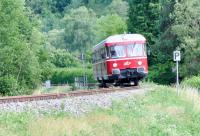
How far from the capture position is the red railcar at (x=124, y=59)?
3014 centimetres

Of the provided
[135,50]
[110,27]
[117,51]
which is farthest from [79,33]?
[117,51]

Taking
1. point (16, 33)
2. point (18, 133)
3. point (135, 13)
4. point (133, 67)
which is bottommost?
point (18, 133)

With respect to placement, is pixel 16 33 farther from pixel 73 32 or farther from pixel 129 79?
pixel 73 32

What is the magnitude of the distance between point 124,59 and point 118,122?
15.2 meters

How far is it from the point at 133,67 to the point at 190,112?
452 inches

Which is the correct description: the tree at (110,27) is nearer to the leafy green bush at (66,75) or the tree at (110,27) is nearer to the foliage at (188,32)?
the leafy green bush at (66,75)

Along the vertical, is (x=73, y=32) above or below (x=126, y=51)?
above

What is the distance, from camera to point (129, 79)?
30344mm

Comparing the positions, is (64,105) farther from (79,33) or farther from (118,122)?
(79,33)

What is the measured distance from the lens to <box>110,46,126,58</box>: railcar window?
1211 inches

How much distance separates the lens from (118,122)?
15.5 meters

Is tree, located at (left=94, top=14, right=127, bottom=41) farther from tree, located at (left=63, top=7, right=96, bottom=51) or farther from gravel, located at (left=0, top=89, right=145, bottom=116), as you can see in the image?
gravel, located at (left=0, top=89, right=145, bottom=116)

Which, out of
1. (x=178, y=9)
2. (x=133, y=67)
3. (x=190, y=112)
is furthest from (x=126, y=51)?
(x=178, y=9)

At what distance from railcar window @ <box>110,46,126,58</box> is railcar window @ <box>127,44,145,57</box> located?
0.28 m
